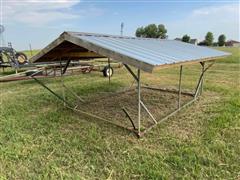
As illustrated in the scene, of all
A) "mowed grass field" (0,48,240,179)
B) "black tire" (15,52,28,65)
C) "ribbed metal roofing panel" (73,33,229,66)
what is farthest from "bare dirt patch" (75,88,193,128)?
"black tire" (15,52,28,65)

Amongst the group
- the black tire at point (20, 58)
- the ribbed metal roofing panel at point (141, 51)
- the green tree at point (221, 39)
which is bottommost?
the black tire at point (20, 58)

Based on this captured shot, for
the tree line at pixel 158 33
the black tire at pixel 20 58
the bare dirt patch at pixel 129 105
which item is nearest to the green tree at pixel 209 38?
the tree line at pixel 158 33

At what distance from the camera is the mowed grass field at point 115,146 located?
289 cm

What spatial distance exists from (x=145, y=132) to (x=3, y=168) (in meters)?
2.21

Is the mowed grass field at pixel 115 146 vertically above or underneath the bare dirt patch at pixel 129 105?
underneath

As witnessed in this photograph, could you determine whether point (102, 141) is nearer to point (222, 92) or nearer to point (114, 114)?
point (114, 114)

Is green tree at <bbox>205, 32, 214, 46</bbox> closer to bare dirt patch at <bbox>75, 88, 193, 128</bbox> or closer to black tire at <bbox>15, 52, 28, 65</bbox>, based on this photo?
black tire at <bbox>15, 52, 28, 65</bbox>

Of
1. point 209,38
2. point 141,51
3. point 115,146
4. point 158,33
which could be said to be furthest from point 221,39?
point 115,146

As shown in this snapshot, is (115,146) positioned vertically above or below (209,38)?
below

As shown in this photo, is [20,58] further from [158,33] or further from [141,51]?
[158,33]

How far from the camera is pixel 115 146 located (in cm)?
355

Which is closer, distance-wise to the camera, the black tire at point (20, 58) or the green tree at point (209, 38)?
the black tire at point (20, 58)

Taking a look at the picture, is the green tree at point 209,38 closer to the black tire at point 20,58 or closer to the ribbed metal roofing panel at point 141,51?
the black tire at point 20,58

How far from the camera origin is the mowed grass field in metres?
2.89
